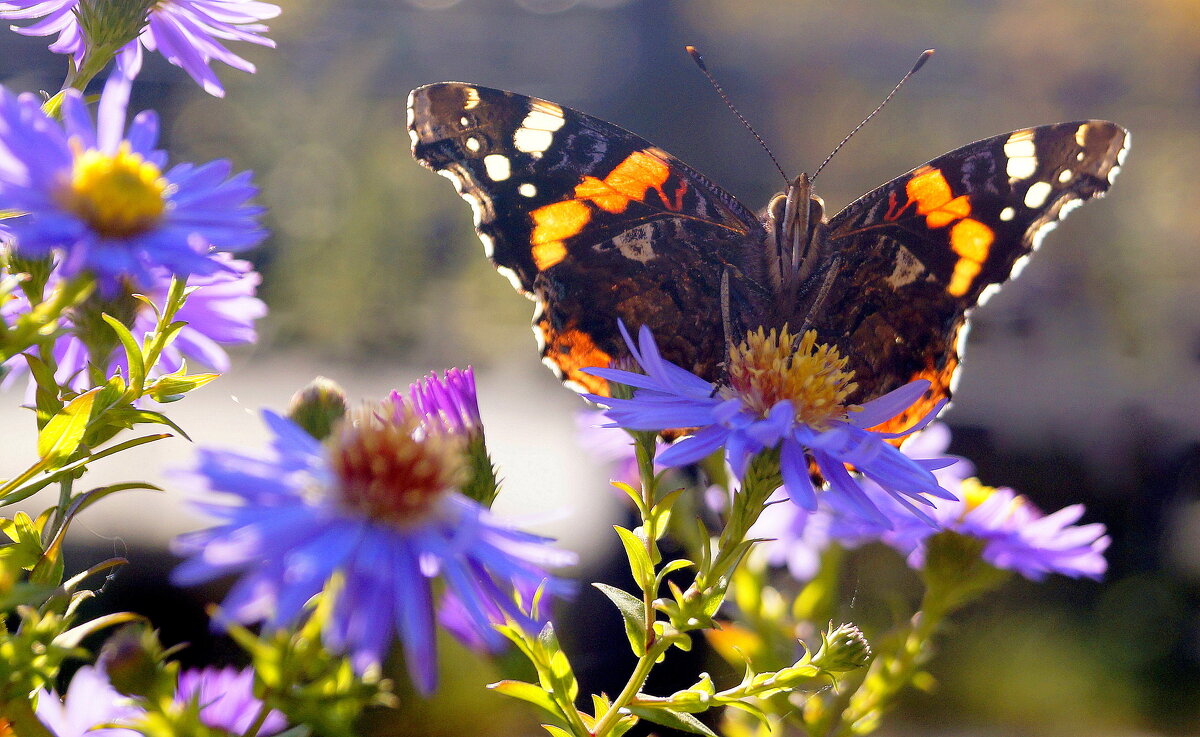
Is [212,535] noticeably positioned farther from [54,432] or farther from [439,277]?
[439,277]

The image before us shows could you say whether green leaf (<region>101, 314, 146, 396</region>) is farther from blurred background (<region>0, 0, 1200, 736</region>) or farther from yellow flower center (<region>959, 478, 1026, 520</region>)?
blurred background (<region>0, 0, 1200, 736</region>)

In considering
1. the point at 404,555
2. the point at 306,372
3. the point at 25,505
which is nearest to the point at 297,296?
the point at 306,372

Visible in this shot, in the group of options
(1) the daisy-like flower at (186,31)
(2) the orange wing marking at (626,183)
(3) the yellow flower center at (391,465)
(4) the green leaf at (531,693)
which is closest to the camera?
(3) the yellow flower center at (391,465)

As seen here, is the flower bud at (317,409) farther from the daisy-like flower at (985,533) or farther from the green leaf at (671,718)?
Result: the daisy-like flower at (985,533)

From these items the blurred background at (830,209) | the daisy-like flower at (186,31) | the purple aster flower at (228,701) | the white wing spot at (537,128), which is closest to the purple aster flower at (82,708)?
the purple aster flower at (228,701)

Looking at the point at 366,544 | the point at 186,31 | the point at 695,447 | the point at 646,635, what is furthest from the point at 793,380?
the point at 186,31

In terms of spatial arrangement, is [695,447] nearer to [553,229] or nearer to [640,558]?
[640,558]
